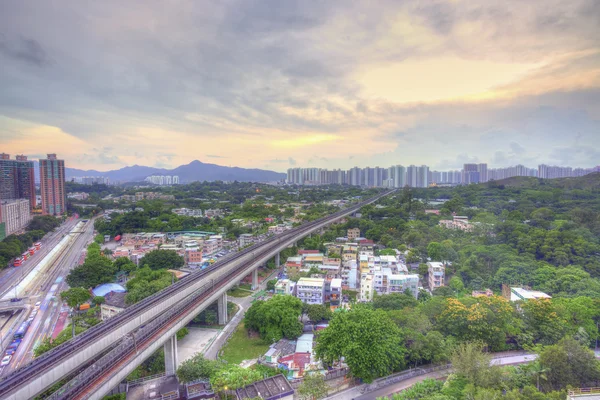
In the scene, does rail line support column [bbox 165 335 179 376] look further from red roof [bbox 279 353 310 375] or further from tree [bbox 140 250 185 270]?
tree [bbox 140 250 185 270]

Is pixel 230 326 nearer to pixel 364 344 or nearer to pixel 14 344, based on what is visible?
pixel 364 344

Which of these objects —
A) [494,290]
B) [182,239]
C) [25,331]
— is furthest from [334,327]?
[182,239]

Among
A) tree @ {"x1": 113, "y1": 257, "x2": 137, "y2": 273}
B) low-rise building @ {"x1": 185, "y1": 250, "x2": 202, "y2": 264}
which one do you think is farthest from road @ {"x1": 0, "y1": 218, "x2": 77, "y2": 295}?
low-rise building @ {"x1": 185, "y1": 250, "x2": 202, "y2": 264}

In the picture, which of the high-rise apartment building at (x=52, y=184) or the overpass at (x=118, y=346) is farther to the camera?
the high-rise apartment building at (x=52, y=184)

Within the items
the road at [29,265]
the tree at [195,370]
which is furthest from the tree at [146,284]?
the road at [29,265]

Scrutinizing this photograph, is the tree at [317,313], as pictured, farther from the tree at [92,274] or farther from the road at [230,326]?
the tree at [92,274]

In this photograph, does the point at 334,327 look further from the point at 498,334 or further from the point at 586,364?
the point at 586,364

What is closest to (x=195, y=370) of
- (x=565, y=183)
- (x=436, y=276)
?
(x=436, y=276)
